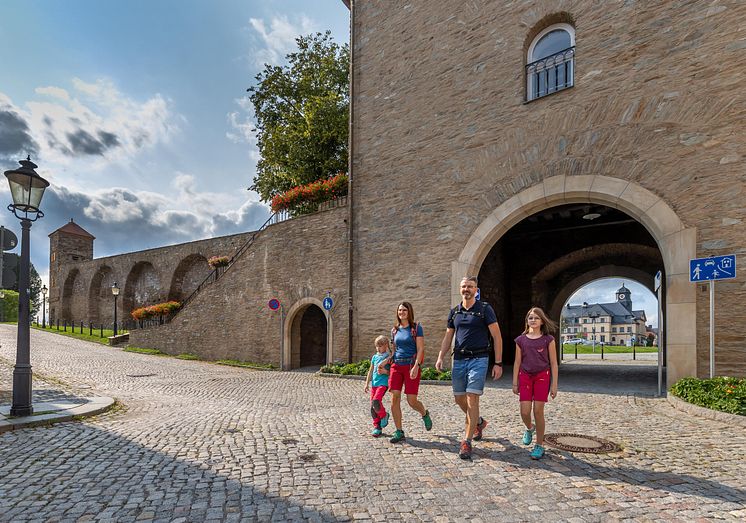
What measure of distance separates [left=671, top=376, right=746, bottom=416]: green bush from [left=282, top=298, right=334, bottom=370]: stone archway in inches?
352

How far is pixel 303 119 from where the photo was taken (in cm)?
2230

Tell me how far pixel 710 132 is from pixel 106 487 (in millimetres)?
10122

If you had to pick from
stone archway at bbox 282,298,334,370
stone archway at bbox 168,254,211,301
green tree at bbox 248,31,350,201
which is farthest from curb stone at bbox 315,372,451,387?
stone archway at bbox 168,254,211,301

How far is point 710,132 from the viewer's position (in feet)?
25.8

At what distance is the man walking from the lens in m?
4.51

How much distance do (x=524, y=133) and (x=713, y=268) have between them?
15.3 feet

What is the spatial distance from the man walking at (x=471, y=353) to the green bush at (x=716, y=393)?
3.87m

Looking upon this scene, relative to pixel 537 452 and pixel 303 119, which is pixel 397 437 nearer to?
pixel 537 452

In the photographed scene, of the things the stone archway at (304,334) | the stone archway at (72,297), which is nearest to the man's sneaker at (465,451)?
the stone archway at (304,334)

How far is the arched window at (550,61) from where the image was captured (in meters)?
9.86

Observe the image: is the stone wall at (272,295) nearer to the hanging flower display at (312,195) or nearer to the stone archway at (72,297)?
the hanging flower display at (312,195)

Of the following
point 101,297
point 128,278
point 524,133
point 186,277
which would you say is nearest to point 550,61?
point 524,133

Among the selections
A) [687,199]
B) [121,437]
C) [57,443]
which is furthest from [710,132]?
[57,443]

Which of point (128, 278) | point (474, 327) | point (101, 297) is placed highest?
point (128, 278)
